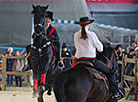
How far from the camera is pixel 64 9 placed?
15.8 meters

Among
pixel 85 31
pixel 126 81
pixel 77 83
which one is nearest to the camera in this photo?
pixel 77 83

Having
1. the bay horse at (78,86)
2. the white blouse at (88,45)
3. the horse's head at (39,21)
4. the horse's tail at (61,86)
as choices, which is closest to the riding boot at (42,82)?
the horse's head at (39,21)

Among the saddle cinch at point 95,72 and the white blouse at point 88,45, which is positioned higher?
the white blouse at point 88,45

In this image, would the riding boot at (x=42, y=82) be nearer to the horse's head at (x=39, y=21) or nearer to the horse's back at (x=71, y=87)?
the horse's head at (x=39, y=21)

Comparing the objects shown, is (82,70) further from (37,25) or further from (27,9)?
(27,9)

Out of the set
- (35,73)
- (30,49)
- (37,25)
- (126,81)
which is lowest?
(126,81)

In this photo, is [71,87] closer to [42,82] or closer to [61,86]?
[61,86]

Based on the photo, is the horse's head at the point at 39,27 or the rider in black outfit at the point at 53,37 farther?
the rider in black outfit at the point at 53,37

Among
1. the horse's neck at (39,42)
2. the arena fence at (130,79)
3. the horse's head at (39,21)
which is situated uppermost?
the horse's head at (39,21)

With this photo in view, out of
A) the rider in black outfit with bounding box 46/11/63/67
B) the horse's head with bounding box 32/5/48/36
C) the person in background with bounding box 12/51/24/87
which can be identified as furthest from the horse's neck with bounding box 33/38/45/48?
the person in background with bounding box 12/51/24/87

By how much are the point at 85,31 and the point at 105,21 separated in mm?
12469

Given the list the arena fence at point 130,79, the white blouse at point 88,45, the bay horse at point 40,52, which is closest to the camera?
the white blouse at point 88,45

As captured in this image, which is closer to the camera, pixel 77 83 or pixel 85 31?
pixel 77 83

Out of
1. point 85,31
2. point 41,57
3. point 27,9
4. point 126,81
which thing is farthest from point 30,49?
point 27,9
